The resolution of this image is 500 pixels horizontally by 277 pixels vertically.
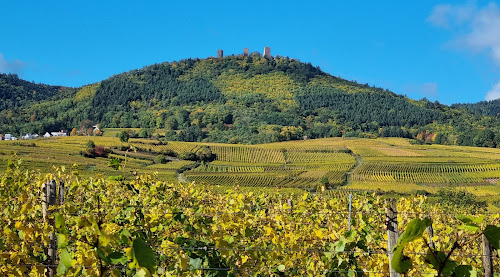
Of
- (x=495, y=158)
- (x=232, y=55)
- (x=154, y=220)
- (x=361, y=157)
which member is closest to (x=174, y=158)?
(x=361, y=157)

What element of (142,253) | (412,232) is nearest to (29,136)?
(142,253)

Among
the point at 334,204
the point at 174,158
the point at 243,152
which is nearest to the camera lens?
the point at 334,204

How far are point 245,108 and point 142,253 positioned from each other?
350 feet

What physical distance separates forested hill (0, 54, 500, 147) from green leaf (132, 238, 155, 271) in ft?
262

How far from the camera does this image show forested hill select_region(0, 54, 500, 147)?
302 ft

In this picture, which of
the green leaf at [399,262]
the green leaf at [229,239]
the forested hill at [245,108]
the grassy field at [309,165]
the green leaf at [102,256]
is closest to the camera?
the green leaf at [399,262]

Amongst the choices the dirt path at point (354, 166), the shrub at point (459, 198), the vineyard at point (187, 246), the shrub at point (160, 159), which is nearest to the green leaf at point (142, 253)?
the vineyard at point (187, 246)

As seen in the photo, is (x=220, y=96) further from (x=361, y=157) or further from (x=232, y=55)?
(x=361, y=157)

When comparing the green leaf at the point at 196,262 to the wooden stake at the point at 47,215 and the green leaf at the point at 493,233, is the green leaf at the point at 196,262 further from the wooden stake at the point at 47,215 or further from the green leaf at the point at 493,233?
the green leaf at the point at 493,233

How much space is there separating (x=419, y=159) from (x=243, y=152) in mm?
22454

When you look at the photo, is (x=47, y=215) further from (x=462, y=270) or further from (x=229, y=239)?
(x=462, y=270)

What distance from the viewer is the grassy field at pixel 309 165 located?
148 feet

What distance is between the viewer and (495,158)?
62.5 metres

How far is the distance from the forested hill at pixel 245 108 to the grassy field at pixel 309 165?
17.2 meters
